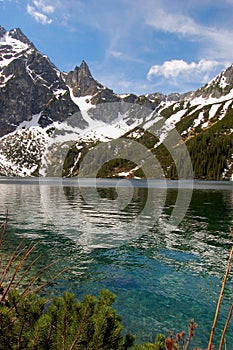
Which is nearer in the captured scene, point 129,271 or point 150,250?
point 129,271

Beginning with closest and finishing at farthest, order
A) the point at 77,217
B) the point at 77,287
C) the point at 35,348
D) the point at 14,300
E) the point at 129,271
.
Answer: the point at 35,348 → the point at 14,300 → the point at 77,287 → the point at 129,271 → the point at 77,217

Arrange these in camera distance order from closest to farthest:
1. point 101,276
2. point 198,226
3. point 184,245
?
point 101,276, point 184,245, point 198,226

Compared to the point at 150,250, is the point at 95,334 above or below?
above

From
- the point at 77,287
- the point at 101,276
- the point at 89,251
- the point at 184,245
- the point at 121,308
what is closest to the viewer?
the point at 121,308

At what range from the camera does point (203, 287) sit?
685 inches

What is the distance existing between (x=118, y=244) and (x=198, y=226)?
14.2 meters

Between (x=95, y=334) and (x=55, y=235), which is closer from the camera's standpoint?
(x=95, y=334)

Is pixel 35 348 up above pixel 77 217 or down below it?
above

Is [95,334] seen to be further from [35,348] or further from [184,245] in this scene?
[184,245]

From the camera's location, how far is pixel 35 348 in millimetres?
4469

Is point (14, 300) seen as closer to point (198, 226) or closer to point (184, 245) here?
point (184, 245)

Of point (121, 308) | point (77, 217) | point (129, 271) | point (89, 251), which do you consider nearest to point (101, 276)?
point (129, 271)

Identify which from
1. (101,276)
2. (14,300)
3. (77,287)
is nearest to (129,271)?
(101,276)

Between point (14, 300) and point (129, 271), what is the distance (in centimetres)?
1557
